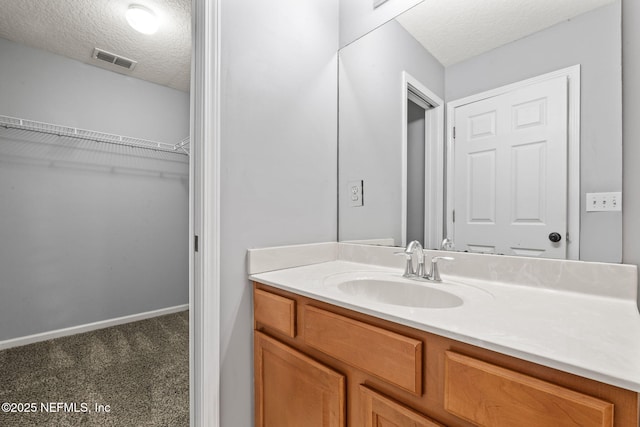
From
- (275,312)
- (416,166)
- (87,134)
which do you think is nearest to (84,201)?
(87,134)

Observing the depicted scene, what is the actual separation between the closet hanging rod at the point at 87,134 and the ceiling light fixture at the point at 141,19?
1.02m

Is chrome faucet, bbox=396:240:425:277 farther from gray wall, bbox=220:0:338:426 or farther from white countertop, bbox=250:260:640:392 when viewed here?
gray wall, bbox=220:0:338:426

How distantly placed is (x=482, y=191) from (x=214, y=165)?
3.31 feet

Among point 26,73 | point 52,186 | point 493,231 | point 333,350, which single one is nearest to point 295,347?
point 333,350

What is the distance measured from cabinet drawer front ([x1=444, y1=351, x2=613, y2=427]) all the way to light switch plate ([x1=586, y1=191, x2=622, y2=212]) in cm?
63

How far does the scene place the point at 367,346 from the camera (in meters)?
0.75

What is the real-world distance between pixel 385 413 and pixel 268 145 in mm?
1022

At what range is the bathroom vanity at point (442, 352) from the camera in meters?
0.48

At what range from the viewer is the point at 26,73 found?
2244mm

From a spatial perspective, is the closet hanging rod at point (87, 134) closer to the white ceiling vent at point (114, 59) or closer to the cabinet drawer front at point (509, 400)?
the white ceiling vent at point (114, 59)

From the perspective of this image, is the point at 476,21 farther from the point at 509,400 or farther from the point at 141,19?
the point at 141,19

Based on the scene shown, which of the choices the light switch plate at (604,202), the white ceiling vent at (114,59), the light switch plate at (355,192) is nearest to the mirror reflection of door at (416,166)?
the light switch plate at (355,192)

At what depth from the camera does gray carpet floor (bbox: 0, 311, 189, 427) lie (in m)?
1.45

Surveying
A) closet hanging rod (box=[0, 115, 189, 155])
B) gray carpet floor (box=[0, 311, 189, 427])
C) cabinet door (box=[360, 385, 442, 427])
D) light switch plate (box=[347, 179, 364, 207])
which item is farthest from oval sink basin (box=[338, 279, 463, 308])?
closet hanging rod (box=[0, 115, 189, 155])
